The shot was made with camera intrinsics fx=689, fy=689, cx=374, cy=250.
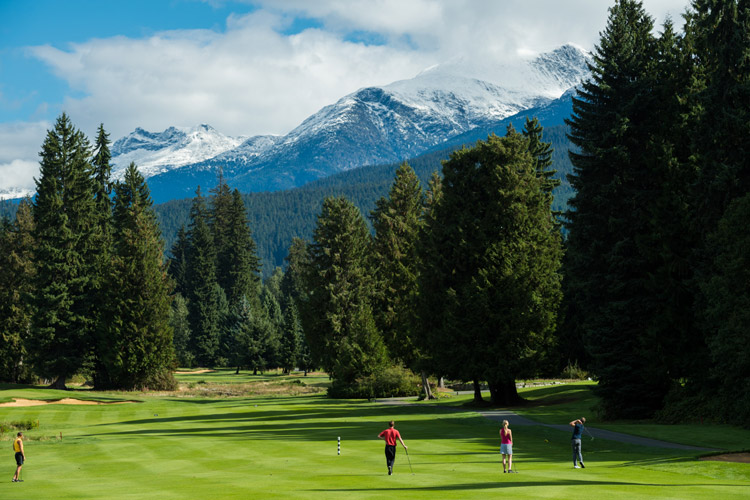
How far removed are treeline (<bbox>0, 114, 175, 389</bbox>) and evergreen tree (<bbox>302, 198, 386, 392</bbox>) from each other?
17618 mm

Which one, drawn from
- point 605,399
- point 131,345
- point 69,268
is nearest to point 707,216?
point 605,399

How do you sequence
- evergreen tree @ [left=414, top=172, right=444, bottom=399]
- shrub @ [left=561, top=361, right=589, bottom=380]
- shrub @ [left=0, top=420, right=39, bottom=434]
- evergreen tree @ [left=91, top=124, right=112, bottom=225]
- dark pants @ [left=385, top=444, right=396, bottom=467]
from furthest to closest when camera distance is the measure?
evergreen tree @ [left=91, top=124, right=112, bottom=225] < shrub @ [left=561, top=361, right=589, bottom=380] < evergreen tree @ [left=414, top=172, right=444, bottom=399] < shrub @ [left=0, top=420, right=39, bottom=434] < dark pants @ [left=385, top=444, right=396, bottom=467]

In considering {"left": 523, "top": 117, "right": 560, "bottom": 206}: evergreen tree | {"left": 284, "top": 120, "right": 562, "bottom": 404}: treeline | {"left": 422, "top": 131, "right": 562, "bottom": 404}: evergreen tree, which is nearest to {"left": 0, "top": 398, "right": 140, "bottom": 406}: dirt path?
{"left": 284, "top": 120, "right": 562, "bottom": 404}: treeline

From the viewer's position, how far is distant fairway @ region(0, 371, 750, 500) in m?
19.9

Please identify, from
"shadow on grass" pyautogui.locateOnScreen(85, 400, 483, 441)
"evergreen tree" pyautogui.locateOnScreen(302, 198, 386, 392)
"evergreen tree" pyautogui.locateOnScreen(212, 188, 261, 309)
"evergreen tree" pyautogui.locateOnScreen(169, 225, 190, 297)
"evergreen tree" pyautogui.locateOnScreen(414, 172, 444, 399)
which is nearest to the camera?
"shadow on grass" pyautogui.locateOnScreen(85, 400, 483, 441)

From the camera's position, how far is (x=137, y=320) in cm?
7262

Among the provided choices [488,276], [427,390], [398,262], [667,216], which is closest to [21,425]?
[427,390]

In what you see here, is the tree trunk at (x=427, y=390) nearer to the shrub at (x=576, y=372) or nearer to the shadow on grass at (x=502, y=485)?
the shrub at (x=576, y=372)

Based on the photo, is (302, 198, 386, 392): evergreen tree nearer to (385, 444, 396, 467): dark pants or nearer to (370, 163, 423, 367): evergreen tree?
(370, 163, 423, 367): evergreen tree

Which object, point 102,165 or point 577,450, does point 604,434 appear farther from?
point 102,165

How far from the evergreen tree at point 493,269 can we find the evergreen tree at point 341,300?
15415 millimetres

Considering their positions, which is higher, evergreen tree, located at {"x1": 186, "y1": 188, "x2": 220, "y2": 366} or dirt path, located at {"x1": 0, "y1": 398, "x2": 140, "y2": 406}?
evergreen tree, located at {"x1": 186, "y1": 188, "x2": 220, "y2": 366}

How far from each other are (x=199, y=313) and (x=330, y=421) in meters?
90.6

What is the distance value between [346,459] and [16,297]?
207 feet
